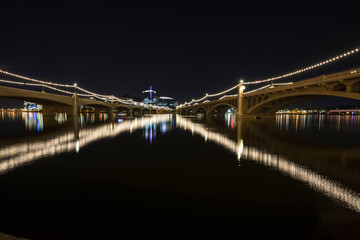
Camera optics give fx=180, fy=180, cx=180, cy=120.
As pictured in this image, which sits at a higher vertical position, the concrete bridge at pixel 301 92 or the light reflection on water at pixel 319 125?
the concrete bridge at pixel 301 92

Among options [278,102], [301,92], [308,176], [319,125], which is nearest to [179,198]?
[308,176]

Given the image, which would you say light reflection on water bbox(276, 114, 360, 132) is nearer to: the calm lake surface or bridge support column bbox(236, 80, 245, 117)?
bridge support column bbox(236, 80, 245, 117)

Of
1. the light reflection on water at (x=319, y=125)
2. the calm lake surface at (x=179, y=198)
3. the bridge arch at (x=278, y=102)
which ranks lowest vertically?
the calm lake surface at (x=179, y=198)

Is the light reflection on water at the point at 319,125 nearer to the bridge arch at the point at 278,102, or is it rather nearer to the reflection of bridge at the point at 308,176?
the bridge arch at the point at 278,102

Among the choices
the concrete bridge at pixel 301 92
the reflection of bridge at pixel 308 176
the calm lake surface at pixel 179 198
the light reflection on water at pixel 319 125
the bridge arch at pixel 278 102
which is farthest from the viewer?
the bridge arch at pixel 278 102

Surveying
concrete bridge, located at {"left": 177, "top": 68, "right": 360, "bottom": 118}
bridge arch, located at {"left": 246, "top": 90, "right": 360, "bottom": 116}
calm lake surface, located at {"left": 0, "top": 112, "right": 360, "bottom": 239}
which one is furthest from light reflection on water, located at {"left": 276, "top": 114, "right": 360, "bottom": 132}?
calm lake surface, located at {"left": 0, "top": 112, "right": 360, "bottom": 239}

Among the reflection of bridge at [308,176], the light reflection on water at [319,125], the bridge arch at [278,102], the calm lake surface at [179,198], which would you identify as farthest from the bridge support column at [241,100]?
the calm lake surface at [179,198]

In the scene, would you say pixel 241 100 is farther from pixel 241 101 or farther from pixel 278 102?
pixel 278 102

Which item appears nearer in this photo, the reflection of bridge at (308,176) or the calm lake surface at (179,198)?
the calm lake surface at (179,198)

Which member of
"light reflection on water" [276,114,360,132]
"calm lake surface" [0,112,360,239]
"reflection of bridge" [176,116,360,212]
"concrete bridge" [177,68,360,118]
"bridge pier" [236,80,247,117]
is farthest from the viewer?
"bridge pier" [236,80,247,117]

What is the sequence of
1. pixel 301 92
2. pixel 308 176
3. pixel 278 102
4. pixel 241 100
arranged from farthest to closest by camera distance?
1. pixel 241 100
2. pixel 278 102
3. pixel 301 92
4. pixel 308 176

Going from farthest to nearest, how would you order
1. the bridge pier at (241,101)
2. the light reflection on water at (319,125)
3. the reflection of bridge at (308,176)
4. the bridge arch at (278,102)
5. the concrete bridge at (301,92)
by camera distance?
1. the bridge pier at (241,101)
2. the bridge arch at (278,102)
3. the light reflection on water at (319,125)
4. the concrete bridge at (301,92)
5. the reflection of bridge at (308,176)

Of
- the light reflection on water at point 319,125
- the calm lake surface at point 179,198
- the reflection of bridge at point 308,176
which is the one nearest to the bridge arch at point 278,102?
the light reflection on water at point 319,125

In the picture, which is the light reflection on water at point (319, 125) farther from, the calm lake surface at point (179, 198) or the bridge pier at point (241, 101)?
the calm lake surface at point (179, 198)
